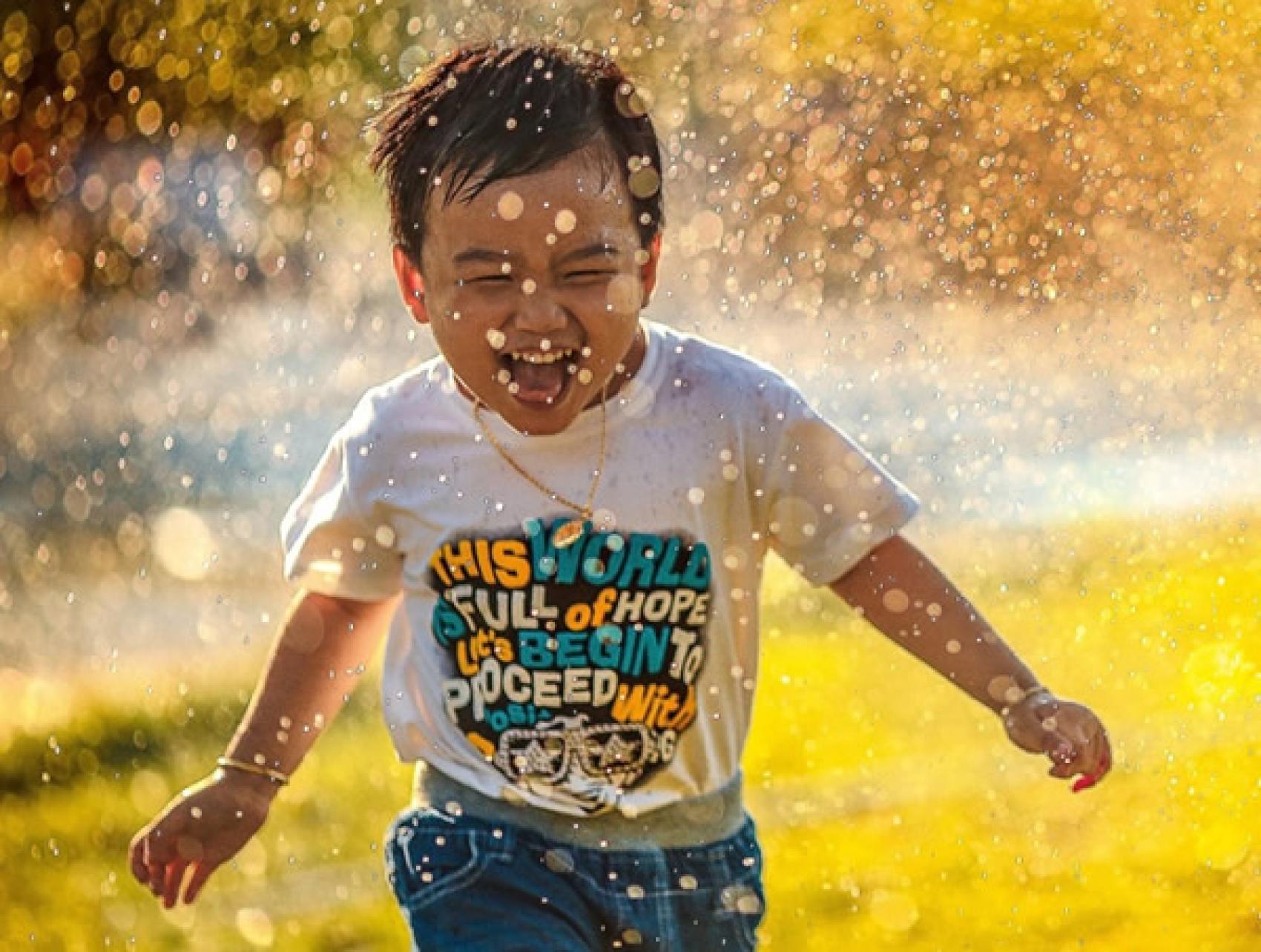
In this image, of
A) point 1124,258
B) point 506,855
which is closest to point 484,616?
point 506,855

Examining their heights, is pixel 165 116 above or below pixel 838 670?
above

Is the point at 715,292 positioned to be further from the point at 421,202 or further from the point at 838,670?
the point at 421,202

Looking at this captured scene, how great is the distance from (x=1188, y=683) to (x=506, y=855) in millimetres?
3415

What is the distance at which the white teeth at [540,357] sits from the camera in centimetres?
244

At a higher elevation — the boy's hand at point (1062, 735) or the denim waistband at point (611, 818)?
the boy's hand at point (1062, 735)

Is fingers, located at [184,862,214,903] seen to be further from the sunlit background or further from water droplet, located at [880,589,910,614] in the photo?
the sunlit background

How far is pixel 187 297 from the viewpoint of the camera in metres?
9.20

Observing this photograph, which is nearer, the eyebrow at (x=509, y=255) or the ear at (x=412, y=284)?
the eyebrow at (x=509, y=255)

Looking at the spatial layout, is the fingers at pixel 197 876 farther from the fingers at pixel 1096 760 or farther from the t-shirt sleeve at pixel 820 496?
the fingers at pixel 1096 760

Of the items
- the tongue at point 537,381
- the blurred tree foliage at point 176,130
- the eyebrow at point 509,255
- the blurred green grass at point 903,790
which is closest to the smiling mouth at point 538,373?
the tongue at point 537,381

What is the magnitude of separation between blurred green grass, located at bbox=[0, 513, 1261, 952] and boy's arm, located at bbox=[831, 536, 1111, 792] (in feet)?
4.02

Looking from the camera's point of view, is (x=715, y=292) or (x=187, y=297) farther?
(x=187, y=297)

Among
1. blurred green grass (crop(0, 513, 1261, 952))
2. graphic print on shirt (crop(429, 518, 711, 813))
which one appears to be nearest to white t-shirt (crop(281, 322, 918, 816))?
graphic print on shirt (crop(429, 518, 711, 813))

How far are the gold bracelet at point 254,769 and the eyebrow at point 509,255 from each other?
635mm
